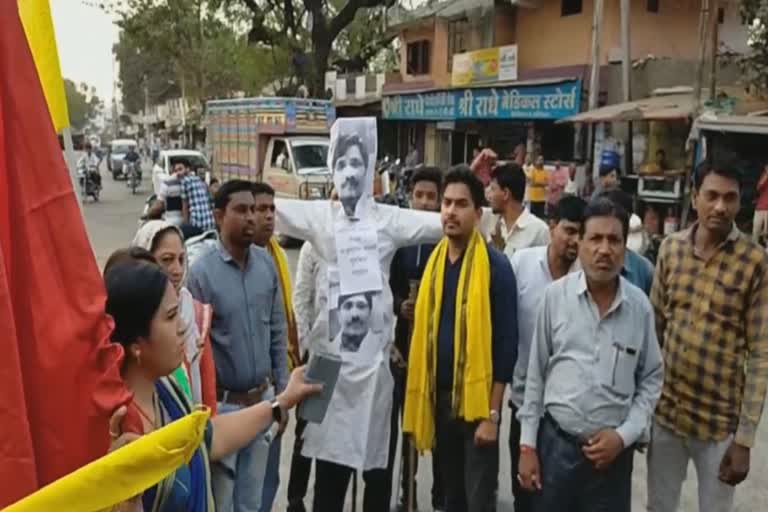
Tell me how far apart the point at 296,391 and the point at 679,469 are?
1.68 meters

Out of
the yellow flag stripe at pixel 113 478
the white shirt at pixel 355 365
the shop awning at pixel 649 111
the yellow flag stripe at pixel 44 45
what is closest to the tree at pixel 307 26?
the shop awning at pixel 649 111

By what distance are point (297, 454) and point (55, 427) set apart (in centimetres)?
265

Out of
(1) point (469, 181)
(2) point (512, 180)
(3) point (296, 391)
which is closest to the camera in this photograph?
(3) point (296, 391)

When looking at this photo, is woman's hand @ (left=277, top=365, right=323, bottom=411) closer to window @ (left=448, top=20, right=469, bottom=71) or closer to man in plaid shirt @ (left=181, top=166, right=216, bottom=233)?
man in plaid shirt @ (left=181, top=166, right=216, bottom=233)

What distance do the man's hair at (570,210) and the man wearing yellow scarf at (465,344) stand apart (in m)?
0.34

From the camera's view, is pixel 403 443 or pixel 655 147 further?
pixel 655 147

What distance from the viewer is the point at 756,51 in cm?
1184

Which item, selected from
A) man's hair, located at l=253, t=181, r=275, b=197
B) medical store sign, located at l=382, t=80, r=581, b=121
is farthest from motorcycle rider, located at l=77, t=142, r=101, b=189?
man's hair, located at l=253, t=181, r=275, b=197

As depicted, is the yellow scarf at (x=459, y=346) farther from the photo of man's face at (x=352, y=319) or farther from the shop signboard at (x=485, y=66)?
the shop signboard at (x=485, y=66)

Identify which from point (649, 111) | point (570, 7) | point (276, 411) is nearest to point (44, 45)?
point (276, 411)

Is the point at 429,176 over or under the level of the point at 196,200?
over

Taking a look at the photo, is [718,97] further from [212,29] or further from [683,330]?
[212,29]

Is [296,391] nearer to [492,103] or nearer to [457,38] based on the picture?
[492,103]

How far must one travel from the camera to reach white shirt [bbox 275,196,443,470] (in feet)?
10.9
